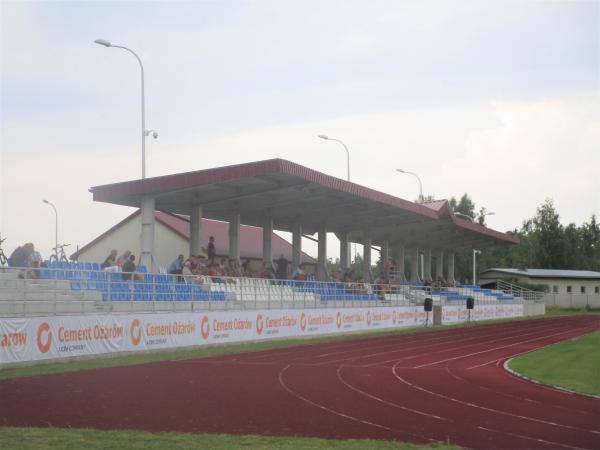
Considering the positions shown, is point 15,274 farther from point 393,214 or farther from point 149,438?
point 393,214

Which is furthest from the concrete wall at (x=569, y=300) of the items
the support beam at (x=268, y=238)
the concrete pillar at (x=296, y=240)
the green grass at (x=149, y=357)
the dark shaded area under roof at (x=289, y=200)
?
the green grass at (x=149, y=357)

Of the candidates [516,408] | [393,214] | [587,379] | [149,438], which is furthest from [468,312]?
[149,438]

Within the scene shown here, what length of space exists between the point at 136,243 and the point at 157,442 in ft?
184

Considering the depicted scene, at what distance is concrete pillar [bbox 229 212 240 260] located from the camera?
127 ft

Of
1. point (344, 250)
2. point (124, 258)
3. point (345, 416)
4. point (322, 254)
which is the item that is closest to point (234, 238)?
point (322, 254)

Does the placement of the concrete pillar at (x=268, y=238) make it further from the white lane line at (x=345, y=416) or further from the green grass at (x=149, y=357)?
the white lane line at (x=345, y=416)

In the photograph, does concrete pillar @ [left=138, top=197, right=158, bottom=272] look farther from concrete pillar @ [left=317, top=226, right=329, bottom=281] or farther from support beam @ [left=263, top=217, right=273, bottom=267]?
concrete pillar @ [left=317, top=226, right=329, bottom=281]

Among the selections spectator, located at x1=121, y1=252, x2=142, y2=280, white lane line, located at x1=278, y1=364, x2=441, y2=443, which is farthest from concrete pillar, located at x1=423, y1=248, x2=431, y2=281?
white lane line, located at x1=278, y1=364, x2=441, y2=443

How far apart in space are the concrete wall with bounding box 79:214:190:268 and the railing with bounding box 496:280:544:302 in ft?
115

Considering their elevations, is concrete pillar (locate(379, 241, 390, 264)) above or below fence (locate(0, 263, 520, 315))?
above

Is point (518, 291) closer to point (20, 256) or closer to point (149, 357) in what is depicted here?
point (149, 357)

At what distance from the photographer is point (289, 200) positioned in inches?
1524

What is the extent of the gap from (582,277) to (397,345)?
63944 millimetres

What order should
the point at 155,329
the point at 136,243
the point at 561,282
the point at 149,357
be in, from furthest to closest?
1. the point at 561,282
2. the point at 136,243
3. the point at 155,329
4. the point at 149,357
